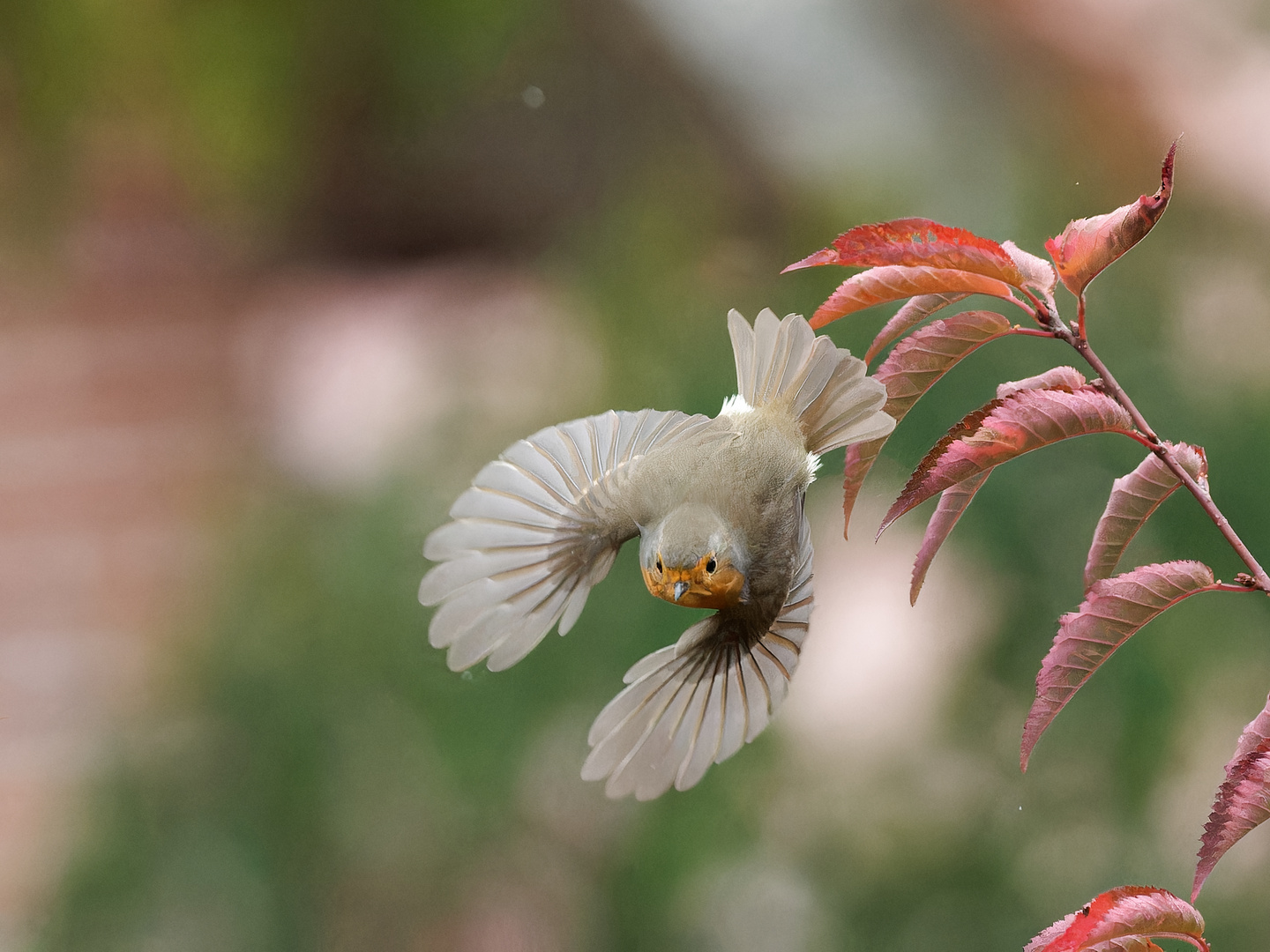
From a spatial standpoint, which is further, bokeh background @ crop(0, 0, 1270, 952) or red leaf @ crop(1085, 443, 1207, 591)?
bokeh background @ crop(0, 0, 1270, 952)

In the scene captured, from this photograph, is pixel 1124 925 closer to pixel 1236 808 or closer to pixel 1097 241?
pixel 1236 808

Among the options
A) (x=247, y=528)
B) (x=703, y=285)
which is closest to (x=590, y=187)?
(x=703, y=285)

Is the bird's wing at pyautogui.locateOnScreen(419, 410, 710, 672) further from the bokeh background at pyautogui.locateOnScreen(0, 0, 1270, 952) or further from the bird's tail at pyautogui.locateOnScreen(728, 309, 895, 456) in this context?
the bokeh background at pyautogui.locateOnScreen(0, 0, 1270, 952)

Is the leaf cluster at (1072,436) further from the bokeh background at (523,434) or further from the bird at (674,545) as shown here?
the bokeh background at (523,434)

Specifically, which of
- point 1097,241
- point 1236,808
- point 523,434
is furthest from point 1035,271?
point 523,434

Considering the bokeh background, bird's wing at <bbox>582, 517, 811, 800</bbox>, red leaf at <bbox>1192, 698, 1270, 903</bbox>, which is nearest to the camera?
red leaf at <bbox>1192, 698, 1270, 903</bbox>

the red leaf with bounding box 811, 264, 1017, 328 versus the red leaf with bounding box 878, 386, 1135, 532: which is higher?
the red leaf with bounding box 811, 264, 1017, 328

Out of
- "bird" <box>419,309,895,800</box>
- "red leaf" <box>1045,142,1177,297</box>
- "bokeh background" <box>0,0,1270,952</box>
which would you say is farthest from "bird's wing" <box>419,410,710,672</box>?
"bokeh background" <box>0,0,1270,952</box>
